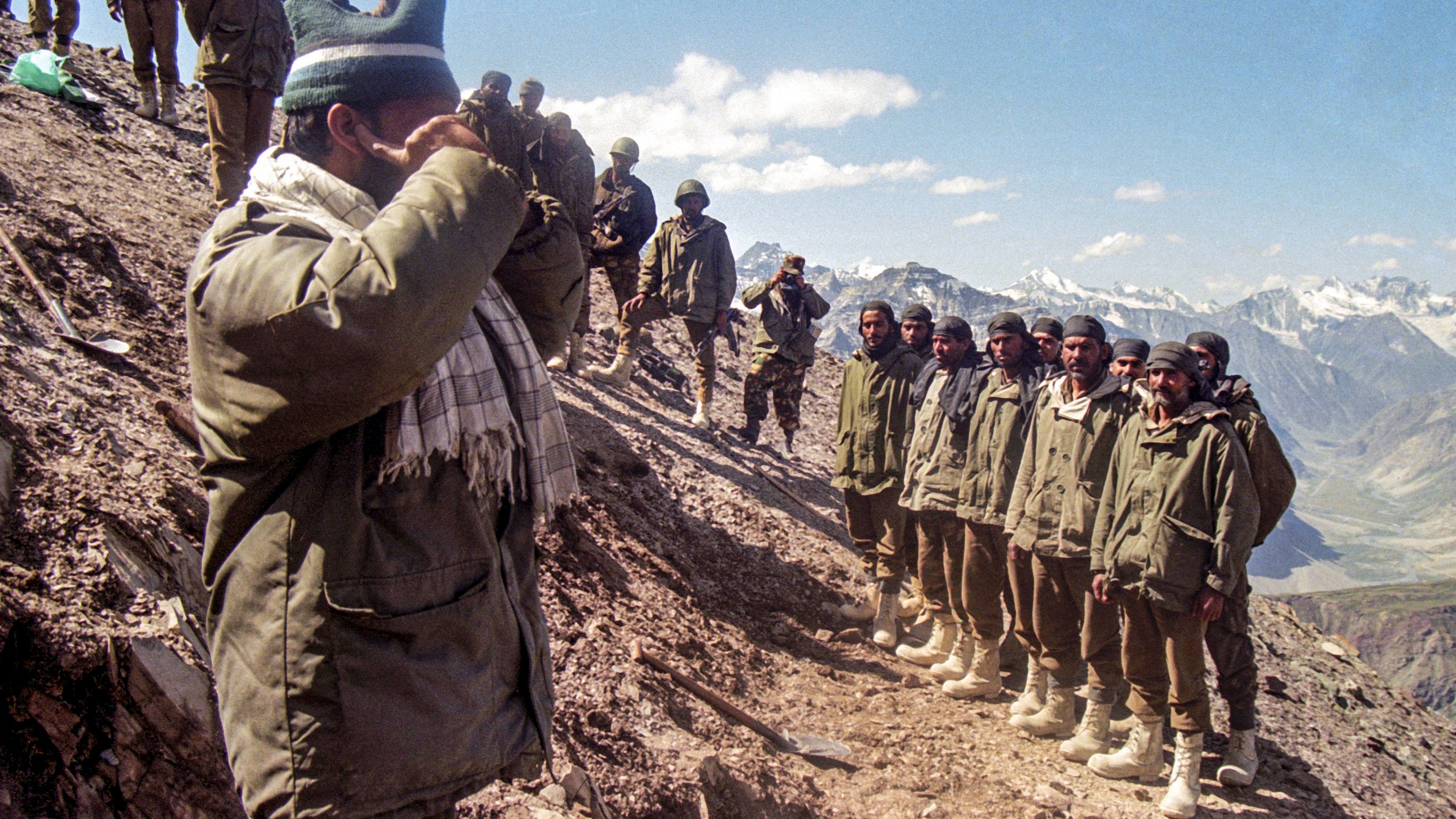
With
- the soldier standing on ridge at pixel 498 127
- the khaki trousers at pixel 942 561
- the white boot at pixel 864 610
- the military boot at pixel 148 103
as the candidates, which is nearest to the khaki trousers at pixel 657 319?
the white boot at pixel 864 610

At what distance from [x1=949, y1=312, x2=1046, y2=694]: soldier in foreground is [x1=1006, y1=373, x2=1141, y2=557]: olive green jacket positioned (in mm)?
185

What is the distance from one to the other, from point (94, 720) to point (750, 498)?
5796 mm

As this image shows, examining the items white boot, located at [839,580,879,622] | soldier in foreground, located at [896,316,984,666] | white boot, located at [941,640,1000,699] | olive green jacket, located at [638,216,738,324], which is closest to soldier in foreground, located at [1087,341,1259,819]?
white boot, located at [941,640,1000,699]

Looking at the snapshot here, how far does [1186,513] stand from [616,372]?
5949 mm

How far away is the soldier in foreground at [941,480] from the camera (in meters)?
5.68

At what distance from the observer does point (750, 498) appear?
7594 mm

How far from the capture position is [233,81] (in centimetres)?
580

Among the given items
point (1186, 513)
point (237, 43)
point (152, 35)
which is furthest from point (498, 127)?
point (152, 35)

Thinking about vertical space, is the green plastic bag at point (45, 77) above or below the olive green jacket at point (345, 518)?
above

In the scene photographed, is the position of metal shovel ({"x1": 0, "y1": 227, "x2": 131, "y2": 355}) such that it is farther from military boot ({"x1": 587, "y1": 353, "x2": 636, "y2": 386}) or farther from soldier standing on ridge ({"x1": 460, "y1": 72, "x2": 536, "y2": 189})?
military boot ({"x1": 587, "y1": 353, "x2": 636, "y2": 386})

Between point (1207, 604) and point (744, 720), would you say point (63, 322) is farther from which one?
point (1207, 604)

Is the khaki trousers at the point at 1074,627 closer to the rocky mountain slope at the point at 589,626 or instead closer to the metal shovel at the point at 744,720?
the rocky mountain slope at the point at 589,626

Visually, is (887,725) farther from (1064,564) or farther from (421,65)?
(421,65)

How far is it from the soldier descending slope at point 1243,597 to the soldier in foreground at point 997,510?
1004 mm
